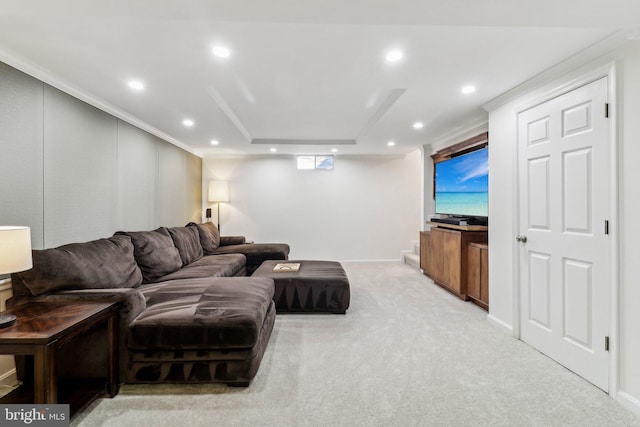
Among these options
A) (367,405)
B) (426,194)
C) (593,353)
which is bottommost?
(367,405)

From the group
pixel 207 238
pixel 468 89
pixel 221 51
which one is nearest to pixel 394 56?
pixel 468 89

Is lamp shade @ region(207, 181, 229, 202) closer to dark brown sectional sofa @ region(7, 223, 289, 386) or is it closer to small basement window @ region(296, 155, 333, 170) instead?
small basement window @ region(296, 155, 333, 170)

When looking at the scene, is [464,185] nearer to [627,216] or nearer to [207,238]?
[627,216]

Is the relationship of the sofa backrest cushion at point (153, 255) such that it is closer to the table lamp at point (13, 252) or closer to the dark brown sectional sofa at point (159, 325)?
the dark brown sectional sofa at point (159, 325)

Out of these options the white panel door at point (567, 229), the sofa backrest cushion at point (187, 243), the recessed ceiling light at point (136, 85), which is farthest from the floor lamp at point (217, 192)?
the white panel door at point (567, 229)

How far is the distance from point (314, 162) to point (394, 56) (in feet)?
14.4

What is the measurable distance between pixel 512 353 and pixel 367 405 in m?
1.47

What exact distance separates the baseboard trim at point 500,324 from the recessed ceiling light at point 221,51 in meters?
3.38

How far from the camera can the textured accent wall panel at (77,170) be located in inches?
99.6

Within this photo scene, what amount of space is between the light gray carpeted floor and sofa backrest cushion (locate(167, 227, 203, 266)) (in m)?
1.90

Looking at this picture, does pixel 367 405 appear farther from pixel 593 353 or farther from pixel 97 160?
pixel 97 160

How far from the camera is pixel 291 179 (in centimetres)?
654

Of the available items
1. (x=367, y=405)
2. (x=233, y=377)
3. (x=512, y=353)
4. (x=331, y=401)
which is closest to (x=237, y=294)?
(x=233, y=377)

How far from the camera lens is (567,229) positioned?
2275mm
